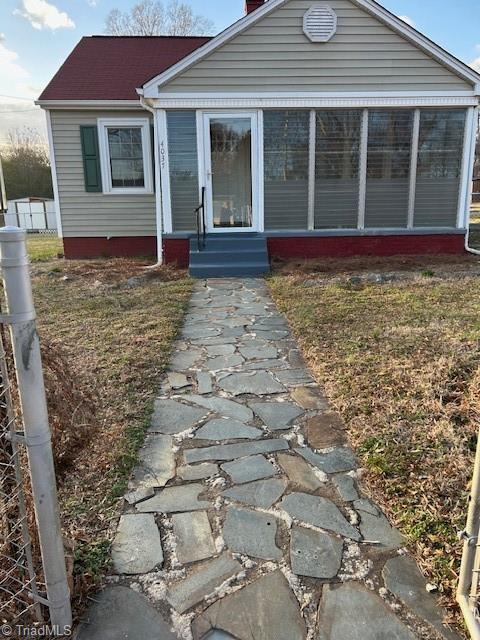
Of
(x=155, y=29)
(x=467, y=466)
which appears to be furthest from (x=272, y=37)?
(x=155, y=29)

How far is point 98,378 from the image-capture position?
3529 millimetres

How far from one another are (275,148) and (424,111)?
8.60 ft

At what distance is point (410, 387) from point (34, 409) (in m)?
2.50

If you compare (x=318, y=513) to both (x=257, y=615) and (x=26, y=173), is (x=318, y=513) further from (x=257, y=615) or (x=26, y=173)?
(x=26, y=173)

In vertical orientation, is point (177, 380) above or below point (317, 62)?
below

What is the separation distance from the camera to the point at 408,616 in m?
1.58

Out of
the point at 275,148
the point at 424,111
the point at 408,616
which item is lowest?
the point at 408,616

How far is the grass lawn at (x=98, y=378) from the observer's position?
1910 mm

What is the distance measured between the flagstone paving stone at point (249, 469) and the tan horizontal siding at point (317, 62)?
23.2ft

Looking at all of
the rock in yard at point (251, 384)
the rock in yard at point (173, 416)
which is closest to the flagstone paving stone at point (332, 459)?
the rock in yard at point (173, 416)

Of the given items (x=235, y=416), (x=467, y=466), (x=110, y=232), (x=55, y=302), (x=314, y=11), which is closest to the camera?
(x=467, y=466)

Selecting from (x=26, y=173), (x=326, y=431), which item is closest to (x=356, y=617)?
(x=326, y=431)

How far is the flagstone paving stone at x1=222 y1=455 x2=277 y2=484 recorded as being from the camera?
A: 2.35 meters

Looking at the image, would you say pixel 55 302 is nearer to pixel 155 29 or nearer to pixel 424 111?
pixel 424 111
